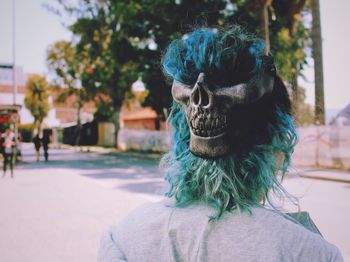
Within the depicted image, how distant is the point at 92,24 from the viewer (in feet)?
88.3

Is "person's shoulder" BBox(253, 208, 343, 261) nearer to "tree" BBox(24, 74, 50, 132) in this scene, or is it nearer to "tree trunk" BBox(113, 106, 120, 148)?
"tree trunk" BBox(113, 106, 120, 148)

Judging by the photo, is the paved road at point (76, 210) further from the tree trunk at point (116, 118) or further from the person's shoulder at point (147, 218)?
the tree trunk at point (116, 118)

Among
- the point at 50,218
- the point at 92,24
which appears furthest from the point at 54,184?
the point at 92,24

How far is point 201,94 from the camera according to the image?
1274mm

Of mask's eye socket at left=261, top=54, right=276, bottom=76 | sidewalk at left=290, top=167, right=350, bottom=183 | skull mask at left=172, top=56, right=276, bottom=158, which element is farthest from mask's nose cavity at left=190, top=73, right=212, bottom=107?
sidewalk at left=290, top=167, right=350, bottom=183

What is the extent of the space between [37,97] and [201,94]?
186 ft

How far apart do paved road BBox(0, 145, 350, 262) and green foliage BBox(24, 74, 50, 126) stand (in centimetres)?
4336

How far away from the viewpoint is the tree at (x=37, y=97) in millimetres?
53281

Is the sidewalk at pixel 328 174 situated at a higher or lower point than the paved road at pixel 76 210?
lower

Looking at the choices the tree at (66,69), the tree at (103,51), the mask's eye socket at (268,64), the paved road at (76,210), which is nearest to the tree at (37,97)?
the tree at (66,69)

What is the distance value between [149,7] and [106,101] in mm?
14597

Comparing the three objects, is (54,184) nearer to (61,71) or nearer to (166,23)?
(166,23)

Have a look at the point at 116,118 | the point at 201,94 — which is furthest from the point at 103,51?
the point at 201,94

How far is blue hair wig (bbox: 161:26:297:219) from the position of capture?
1.26 meters
